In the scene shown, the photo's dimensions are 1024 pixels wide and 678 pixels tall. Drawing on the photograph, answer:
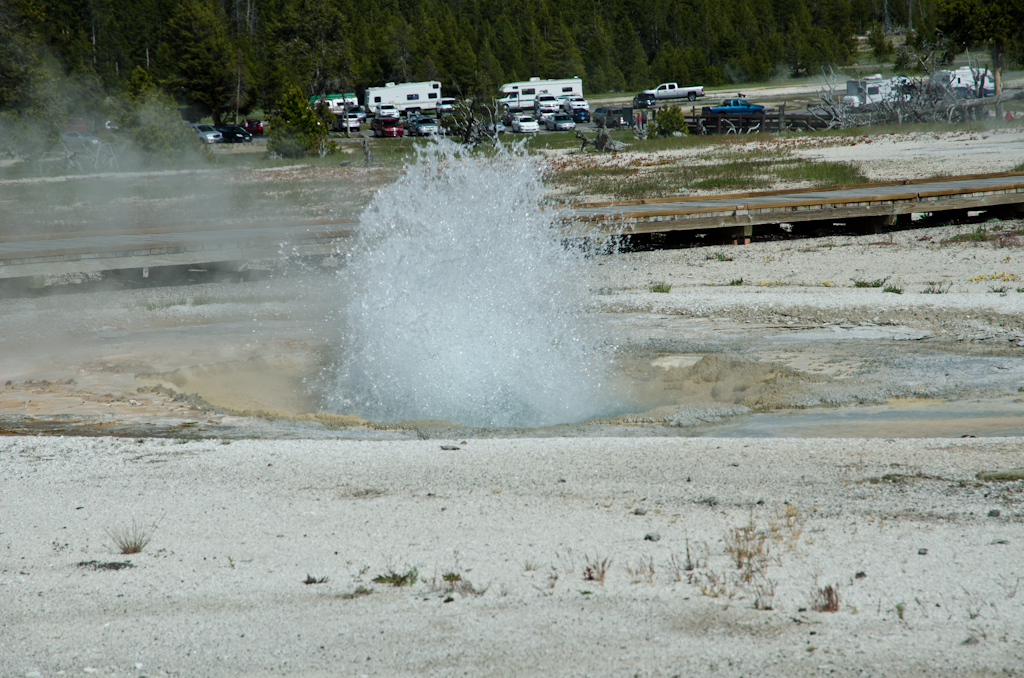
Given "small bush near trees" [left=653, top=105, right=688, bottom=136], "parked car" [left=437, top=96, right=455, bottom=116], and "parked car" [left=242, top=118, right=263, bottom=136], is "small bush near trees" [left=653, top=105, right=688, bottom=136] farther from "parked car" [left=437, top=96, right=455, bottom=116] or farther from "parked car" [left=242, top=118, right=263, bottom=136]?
"parked car" [left=242, top=118, right=263, bottom=136]

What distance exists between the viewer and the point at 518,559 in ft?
14.4

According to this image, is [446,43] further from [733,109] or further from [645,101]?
[733,109]

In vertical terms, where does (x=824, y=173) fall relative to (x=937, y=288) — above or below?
above

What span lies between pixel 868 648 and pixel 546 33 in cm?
9332

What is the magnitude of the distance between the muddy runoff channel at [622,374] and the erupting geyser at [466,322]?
24cm

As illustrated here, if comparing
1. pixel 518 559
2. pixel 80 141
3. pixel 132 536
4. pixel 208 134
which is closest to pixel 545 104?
pixel 208 134

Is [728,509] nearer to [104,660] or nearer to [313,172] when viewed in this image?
[104,660]

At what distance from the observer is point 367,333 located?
9.51 m

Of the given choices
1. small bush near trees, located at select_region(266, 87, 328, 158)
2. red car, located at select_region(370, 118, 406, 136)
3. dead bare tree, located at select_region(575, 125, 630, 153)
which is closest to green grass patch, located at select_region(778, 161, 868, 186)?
dead bare tree, located at select_region(575, 125, 630, 153)

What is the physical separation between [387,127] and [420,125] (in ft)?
5.90

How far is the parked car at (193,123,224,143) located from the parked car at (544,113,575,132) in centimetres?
1747

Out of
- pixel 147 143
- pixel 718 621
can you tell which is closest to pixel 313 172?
pixel 147 143

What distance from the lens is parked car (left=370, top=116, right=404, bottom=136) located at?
47.4 m

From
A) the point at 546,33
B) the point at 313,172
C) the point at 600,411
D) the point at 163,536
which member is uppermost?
the point at 546,33
